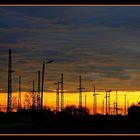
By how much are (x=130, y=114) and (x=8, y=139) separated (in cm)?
4140

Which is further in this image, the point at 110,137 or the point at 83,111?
the point at 83,111

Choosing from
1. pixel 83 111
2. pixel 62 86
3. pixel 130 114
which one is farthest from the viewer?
pixel 83 111

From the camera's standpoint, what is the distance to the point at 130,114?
4916cm

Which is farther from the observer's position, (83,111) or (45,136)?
(83,111)

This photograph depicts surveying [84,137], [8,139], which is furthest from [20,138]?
[84,137]

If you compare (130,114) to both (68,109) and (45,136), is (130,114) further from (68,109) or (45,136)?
(45,136)
